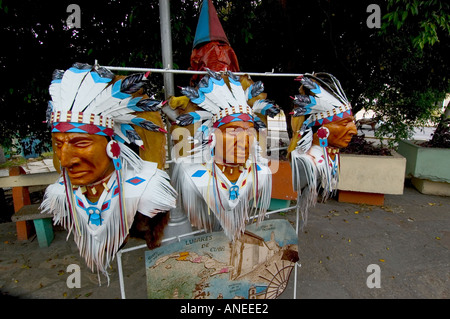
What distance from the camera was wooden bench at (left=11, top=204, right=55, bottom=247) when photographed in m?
3.04

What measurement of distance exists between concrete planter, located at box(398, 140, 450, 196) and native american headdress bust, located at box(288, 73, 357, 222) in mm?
3961

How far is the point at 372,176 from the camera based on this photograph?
4.27 meters

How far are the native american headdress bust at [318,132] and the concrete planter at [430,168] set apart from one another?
396cm

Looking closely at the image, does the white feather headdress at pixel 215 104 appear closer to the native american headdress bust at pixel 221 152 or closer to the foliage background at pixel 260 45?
the native american headdress bust at pixel 221 152

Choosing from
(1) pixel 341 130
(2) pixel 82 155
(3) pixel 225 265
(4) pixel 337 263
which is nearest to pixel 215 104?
(2) pixel 82 155

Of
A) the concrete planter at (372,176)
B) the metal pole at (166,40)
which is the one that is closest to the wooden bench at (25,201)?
the metal pole at (166,40)

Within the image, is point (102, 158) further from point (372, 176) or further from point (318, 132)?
point (372, 176)

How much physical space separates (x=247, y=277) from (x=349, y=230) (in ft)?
7.58

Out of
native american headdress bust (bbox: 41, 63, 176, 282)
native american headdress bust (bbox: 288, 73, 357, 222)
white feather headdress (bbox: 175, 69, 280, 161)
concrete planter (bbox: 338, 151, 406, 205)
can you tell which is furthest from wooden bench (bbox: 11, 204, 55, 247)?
concrete planter (bbox: 338, 151, 406, 205)

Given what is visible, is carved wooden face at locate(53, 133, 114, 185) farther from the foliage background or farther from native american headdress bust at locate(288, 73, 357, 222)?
the foliage background

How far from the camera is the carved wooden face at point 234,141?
150cm

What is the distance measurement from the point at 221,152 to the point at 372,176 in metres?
3.63

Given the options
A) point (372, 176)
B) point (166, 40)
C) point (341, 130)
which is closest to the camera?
point (341, 130)
